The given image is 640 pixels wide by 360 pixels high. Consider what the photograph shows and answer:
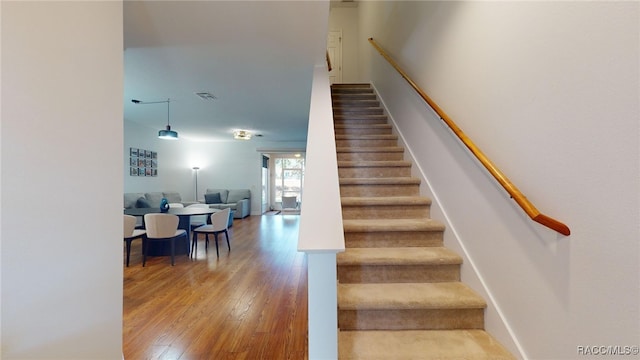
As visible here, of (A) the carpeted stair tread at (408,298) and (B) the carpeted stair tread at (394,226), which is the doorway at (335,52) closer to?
(B) the carpeted stair tread at (394,226)

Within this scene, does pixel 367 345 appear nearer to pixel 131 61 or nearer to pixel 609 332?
pixel 609 332

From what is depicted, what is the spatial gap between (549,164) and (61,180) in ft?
7.56

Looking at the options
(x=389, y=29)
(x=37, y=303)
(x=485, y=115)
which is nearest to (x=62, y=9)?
(x=37, y=303)

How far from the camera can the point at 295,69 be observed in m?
3.20

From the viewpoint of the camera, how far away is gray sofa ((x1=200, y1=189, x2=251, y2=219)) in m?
8.35

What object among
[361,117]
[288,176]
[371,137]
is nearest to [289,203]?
[288,176]

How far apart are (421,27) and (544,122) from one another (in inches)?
78.2

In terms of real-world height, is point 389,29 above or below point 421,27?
above

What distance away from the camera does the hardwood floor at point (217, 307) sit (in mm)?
2049

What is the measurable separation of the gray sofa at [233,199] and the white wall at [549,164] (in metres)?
7.15

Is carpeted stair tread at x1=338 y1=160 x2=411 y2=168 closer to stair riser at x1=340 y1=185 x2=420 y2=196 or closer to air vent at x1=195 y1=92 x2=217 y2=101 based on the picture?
stair riser at x1=340 y1=185 x2=420 y2=196

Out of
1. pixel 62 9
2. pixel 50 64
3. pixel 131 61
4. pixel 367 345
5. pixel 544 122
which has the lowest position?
pixel 367 345

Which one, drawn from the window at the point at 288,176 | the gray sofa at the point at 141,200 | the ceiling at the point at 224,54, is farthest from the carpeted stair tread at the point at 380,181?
the window at the point at 288,176

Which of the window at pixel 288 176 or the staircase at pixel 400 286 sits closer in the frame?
the staircase at pixel 400 286
